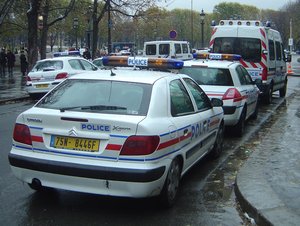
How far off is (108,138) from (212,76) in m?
5.62

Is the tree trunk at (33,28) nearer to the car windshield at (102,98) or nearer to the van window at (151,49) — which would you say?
the van window at (151,49)

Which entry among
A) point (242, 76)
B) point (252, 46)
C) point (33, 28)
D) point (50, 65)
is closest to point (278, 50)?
point (252, 46)

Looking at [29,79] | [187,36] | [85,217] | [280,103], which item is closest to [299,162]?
[85,217]

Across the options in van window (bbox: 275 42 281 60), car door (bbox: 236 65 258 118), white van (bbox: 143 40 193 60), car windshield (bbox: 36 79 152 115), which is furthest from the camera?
white van (bbox: 143 40 193 60)

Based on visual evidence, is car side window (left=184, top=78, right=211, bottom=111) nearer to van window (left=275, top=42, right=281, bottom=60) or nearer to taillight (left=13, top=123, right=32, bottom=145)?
taillight (left=13, top=123, right=32, bottom=145)

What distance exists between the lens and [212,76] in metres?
10.1

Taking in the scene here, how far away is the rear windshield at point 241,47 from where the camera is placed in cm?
1526

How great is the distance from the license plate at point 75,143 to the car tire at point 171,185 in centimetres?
93

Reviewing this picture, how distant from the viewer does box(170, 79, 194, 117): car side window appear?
5.72 metres

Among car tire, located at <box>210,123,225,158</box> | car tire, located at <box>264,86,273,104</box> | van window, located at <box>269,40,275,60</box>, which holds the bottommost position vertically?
car tire, located at <box>210,123,225,158</box>

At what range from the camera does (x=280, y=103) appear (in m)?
17.1

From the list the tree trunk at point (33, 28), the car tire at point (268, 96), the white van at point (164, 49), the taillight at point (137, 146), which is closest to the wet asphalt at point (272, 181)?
the taillight at point (137, 146)

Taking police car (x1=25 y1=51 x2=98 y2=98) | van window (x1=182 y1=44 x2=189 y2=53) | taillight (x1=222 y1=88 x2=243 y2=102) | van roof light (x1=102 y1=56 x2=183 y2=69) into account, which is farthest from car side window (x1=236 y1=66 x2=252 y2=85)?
van window (x1=182 y1=44 x2=189 y2=53)

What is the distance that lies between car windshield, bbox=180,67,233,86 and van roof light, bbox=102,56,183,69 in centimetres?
318
